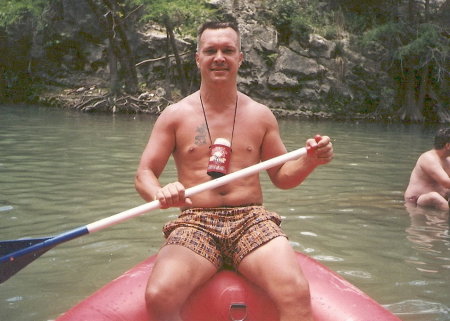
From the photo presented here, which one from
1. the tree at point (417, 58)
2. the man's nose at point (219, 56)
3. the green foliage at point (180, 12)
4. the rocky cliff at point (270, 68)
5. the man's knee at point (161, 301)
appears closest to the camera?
the man's knee at point (161, 301)

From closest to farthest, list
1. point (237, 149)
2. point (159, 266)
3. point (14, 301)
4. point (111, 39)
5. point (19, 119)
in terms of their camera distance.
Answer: point (159, 266) → point (237, 149) → point (14, 301) → point (19, 119) → point (111, 39)

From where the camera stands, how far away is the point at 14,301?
9.46 ft

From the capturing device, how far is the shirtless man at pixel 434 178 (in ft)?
16.4

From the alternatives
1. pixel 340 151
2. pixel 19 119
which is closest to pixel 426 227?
pixel 340 151

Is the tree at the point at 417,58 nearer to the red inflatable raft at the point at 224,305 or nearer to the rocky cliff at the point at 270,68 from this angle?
the rocky cliff at the point at 270,68

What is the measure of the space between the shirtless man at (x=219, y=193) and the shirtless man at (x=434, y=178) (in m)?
2.84

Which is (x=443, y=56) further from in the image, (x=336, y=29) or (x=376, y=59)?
(x=336, y=29)

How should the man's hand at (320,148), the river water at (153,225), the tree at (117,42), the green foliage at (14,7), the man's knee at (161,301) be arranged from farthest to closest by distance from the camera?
the green foliage at (14,7) < the tree at (117,42) < the river water at (153,225) < the man's hand at (320,148) < the man's knee at (161,301)

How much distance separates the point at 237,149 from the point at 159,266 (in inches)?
28.3

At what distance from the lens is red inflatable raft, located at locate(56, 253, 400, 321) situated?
2.12 metres

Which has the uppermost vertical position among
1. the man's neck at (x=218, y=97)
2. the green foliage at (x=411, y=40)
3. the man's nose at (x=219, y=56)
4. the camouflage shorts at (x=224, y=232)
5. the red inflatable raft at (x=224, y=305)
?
the green foliage at (x=411, y=40)

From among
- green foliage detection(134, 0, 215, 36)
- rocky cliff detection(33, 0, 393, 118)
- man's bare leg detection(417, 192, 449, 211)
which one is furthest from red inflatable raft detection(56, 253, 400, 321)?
rocky cliff detection(33, 0, 393, 118)

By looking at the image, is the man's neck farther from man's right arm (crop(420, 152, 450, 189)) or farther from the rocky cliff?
the rocky cliff

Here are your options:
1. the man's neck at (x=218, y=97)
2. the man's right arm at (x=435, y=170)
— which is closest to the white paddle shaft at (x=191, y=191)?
the man's neck at (x=218, y=97)
